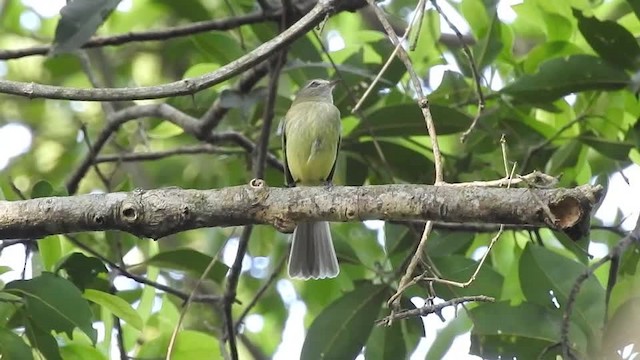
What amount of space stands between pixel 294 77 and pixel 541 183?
2180 millimetres

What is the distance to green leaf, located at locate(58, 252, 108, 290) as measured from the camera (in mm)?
3330

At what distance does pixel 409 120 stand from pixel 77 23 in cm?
139

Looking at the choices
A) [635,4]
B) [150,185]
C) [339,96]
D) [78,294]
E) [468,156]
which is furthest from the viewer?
[150,185]

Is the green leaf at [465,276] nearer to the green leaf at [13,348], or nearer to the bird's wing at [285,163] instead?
the bird's wing at [285,163]

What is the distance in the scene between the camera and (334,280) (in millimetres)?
4602

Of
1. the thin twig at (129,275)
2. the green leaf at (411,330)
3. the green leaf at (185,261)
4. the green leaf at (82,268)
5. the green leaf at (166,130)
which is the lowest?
the green leaf at (411,330)

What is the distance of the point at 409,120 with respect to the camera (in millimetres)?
4133

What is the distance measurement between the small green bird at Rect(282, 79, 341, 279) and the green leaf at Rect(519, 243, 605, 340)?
2.96ft

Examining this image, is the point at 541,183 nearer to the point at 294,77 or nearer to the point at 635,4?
the point at 635,4

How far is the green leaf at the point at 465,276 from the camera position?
373 centimetres

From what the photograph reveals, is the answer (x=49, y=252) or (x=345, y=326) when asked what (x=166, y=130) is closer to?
(x=49, y=252)

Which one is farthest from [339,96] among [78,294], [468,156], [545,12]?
[78,294]

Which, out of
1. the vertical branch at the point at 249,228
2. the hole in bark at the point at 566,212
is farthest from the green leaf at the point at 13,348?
the hole in bark at the point at 566,212

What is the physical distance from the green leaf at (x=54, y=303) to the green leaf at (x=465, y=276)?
136 cm
